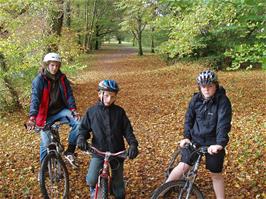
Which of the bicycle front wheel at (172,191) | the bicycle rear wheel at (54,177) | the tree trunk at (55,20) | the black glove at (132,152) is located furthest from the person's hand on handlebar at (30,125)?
the tree trunk at (55,20)

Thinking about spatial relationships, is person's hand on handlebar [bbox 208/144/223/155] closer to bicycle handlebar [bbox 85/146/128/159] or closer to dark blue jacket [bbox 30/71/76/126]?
bicycle handlebar [bbox 85/146/128/159]

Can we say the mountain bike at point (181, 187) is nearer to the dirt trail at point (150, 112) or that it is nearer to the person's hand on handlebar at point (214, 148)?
the person's hand on handlebar at point (214, 148)

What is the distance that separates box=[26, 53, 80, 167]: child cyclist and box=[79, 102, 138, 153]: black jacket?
4.05 ft

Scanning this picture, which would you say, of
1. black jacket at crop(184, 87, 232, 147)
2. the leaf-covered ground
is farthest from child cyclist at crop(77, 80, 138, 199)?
the leaf-covered ground

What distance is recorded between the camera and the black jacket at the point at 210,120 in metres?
4.84

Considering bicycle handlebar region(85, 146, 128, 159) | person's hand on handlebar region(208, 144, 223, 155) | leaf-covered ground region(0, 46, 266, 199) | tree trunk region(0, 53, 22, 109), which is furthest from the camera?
tree trunk region(0, 53, 22, 109)

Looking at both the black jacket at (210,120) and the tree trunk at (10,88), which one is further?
the tree trunk at (10,88)

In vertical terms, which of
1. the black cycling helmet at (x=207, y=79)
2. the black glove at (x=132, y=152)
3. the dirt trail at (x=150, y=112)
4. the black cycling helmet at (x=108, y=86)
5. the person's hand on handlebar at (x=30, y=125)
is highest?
the black cycling helmet at (x=207, y=79)

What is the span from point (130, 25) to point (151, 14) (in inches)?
399

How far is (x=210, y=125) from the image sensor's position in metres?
4.98

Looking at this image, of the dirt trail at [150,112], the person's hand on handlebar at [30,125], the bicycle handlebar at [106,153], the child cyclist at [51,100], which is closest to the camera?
the bicycle handlebar at [106,153]

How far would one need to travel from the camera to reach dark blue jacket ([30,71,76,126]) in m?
6.13

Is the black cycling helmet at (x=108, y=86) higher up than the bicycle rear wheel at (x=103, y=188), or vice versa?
the black cycling helmet at (x=108, y=86)

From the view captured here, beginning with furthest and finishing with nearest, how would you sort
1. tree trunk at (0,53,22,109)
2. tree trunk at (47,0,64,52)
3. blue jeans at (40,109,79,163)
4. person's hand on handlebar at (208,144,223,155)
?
tree trunk at (47,0,64,52) < tree trunk at (0,53,22,109) < blue jeans at (40,109,79,163) < person's hand on handlebar at (208,144,223,155)
